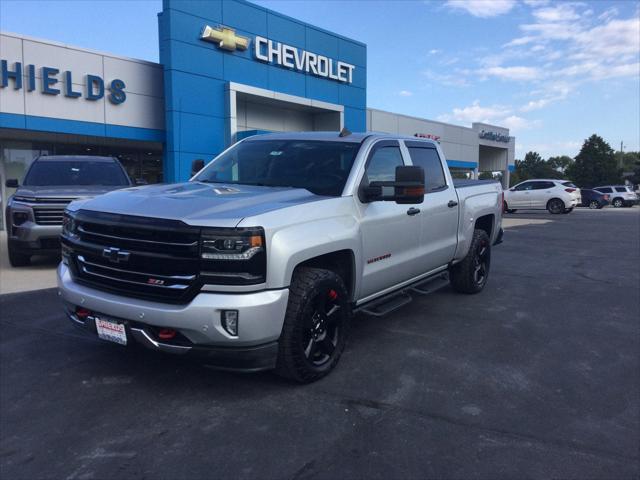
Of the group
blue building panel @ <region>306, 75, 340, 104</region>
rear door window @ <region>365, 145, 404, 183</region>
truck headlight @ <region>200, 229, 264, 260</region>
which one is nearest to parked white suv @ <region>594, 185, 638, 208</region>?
blue building panel @ <region>306, 75, 340, 104</region>

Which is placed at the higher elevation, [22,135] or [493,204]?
[22,135]

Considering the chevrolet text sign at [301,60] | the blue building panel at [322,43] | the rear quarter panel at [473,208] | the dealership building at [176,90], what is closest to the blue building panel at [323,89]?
the dealership building at [176,90]

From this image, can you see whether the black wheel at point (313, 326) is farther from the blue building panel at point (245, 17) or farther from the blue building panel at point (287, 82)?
the blue building panel at point (287, 82)

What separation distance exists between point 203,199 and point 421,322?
2987 mm

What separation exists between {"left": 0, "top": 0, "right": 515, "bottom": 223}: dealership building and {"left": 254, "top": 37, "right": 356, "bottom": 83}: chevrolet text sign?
0.04 meters

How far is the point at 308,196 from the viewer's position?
13.7 feet

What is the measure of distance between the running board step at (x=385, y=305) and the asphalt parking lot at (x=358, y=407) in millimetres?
362

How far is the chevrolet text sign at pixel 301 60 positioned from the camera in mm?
21203

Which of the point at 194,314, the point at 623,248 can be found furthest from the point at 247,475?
the point at 623,248

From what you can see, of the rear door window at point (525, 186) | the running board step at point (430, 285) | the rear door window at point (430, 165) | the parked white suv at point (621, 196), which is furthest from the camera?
the parked white suv at point (621, 196)

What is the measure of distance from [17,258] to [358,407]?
775cm

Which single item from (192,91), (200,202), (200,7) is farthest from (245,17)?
(200,202)

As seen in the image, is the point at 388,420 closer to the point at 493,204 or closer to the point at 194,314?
the point at 194,314

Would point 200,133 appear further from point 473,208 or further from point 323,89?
point 473,208
